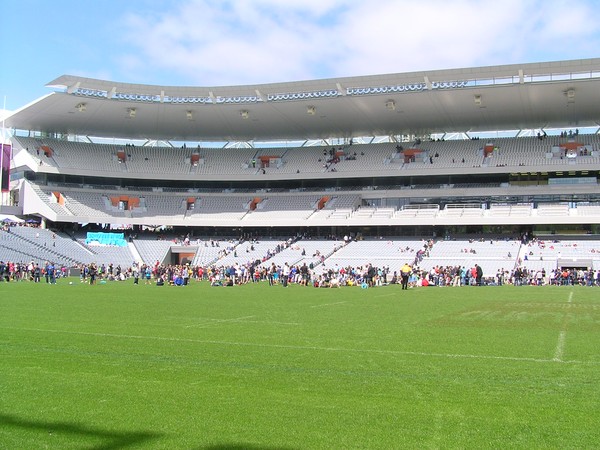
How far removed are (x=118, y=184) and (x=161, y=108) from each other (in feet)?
43.1

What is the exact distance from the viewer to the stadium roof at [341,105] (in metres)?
41.2

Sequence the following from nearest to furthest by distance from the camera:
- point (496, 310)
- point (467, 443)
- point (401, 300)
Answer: point (467, 443)
point (496, 310)
point (401, 300)

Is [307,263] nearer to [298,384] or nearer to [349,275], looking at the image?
[349,275]

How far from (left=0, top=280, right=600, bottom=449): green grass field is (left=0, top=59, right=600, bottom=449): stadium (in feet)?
0.14

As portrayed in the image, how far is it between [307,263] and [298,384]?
39976 millimetres

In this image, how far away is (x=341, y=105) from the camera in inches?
1859

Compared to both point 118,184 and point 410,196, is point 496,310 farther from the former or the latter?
point 118,184

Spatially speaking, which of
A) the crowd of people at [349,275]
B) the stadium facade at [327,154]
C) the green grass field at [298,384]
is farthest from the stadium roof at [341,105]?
the green grass field at [298,384]

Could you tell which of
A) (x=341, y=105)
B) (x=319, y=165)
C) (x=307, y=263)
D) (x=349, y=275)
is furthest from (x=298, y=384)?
(x=319, y=165)

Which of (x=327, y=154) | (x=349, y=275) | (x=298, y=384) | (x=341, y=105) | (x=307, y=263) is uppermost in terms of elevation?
(x=341, y=105)

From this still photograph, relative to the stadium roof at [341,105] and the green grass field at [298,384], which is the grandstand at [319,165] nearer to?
the stadium roof at [341,105]

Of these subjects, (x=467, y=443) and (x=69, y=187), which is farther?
(x=69, y=187)

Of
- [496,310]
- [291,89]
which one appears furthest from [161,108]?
[496,310]

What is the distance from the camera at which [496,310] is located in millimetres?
17312
